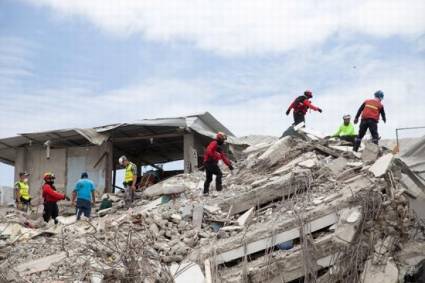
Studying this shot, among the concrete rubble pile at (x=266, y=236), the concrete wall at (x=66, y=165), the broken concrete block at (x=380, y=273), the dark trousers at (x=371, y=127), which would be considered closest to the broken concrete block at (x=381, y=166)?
the concrete rubble pile at (x=266, y=236)

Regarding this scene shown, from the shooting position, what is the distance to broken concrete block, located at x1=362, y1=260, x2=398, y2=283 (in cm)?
802

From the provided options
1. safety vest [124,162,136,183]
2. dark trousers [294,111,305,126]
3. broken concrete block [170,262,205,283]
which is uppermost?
dark trousers [294,111,305,126]

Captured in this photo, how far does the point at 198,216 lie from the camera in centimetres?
1021

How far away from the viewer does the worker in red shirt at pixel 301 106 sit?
13367 millimetres

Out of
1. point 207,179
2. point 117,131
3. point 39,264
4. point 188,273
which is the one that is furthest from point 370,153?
point 117,131

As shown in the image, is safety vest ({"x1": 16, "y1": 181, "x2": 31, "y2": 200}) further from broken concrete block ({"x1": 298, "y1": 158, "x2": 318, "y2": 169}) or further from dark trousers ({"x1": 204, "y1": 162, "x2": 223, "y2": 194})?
broken concrete block ({"x1": 298, "y1": 158, "x2": 318, "y2": 169})

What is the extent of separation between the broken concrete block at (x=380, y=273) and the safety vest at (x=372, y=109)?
3.82 metres

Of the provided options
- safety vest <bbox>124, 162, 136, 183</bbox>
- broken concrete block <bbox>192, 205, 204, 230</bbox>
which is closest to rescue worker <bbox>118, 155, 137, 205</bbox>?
safety vest <bbox>124, 162, 136, 183</bbox>

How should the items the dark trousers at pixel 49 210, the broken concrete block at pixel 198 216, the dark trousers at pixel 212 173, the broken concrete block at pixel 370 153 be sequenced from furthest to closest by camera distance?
the dark trousers at pixel 49 210
the dark trousers at pixel 212 173
the broken concrete block at pixel 370 153
the broken concrete block at pixel 198 216

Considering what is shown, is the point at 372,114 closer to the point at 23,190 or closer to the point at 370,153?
the point at 370,153

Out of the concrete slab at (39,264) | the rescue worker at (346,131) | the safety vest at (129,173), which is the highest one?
the rescue worker at (346,131)

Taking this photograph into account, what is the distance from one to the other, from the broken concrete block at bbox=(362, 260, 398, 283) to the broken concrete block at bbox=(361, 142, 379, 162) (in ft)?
10.6

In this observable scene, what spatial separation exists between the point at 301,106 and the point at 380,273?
601 cm

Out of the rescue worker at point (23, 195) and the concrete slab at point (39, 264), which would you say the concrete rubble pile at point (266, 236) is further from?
the rescue worker at point (23, 195)
